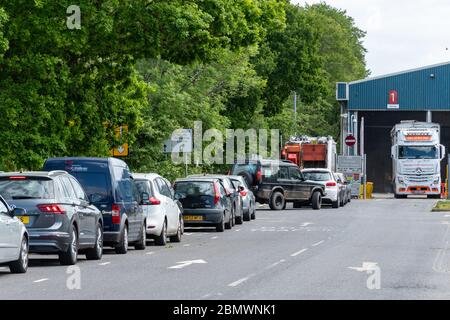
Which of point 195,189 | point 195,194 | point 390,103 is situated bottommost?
point 195,194

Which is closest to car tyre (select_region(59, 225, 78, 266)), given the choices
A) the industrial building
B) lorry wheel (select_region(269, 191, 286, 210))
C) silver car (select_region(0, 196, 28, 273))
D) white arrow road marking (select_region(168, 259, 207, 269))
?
silver car (select_region(0, 196, 28, 273))

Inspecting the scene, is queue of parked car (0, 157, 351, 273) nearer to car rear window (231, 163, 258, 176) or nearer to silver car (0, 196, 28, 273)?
silver car (0, 196, 28, 273)

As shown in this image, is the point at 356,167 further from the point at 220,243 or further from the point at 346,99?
the point at 220,243

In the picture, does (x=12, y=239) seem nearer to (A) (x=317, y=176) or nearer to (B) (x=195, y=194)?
(B) (x=195, y=194)

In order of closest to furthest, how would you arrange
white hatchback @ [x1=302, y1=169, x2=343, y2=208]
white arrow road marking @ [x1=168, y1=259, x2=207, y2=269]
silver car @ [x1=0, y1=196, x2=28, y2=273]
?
silver car @ [x1=0, y1=196, x2=28, y2=273] < white arrow road marking @ [x1=168, y1=259, x2=207, y2=269] < white hatchback @ [x1=302, y1=169, x2=343, y2=208]

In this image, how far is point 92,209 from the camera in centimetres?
2455

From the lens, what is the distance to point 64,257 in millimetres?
22859

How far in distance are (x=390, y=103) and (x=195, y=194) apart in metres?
54.0

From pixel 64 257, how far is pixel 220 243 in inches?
339

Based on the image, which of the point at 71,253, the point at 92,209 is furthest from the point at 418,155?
the point at 71,253

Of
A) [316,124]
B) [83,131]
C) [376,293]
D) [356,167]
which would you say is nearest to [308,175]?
[356,167]

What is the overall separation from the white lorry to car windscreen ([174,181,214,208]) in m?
34.7

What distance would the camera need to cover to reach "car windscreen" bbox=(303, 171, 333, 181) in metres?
57.5

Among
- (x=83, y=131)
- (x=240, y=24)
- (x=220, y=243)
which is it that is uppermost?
(x=240, y=24)
